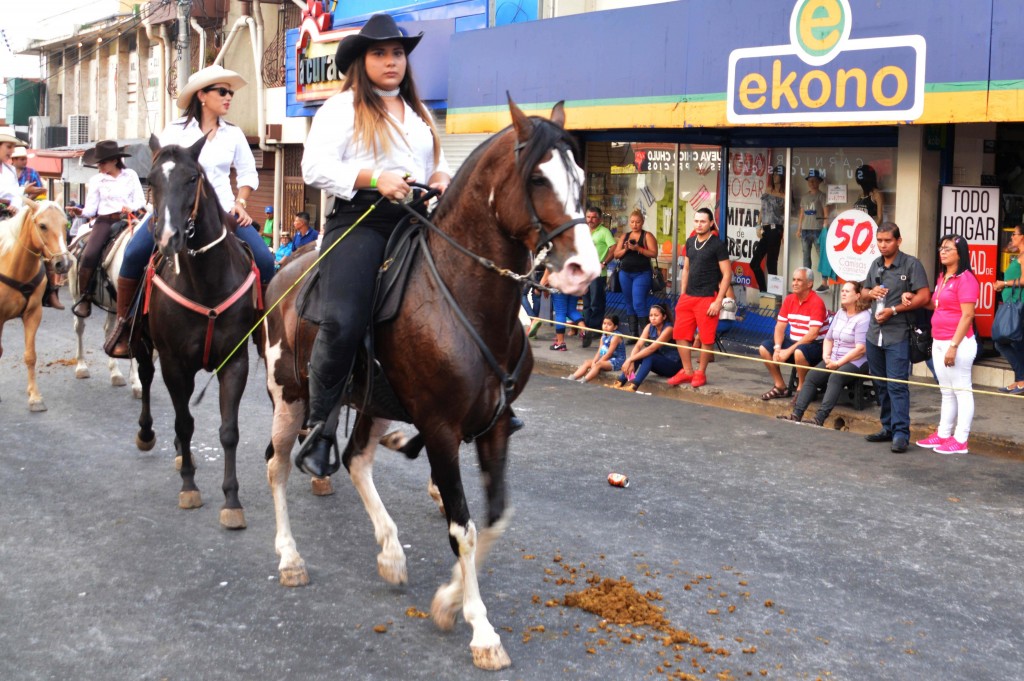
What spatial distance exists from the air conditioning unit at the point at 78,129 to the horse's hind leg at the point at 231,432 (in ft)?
121

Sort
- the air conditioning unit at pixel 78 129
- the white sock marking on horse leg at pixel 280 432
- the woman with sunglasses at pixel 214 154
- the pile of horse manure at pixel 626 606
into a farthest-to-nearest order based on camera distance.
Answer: the air conditioning unit at pixel 78 129
the woman with sunglasses at pixel 214 154
the white sock marking on horse leg at pixel 280 432
the pile of horse manure at pixel 626 606

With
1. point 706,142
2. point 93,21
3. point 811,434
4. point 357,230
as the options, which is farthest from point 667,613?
point 93,21

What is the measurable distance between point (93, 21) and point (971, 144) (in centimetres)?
3613

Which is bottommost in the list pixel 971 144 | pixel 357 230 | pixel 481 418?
pixel 481 418

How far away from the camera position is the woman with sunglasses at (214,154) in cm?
827

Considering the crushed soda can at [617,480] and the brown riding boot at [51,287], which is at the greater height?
the brown riding boot at [51,287]

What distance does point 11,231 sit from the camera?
38.6 feet

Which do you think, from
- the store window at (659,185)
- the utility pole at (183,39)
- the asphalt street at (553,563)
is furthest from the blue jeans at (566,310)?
the utility pole at (183,39)

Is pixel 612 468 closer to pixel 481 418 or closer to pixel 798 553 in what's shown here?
pixel 798 553

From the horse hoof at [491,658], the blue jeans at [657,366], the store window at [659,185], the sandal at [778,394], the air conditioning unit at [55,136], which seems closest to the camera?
the horse hoof at [491,658]

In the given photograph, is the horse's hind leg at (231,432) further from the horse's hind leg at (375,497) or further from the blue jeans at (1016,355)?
the blue jeans at (1016,355)

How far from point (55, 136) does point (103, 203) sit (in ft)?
113

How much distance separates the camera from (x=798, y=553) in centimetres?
701

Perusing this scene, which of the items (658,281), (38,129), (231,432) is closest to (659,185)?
(658,281)
